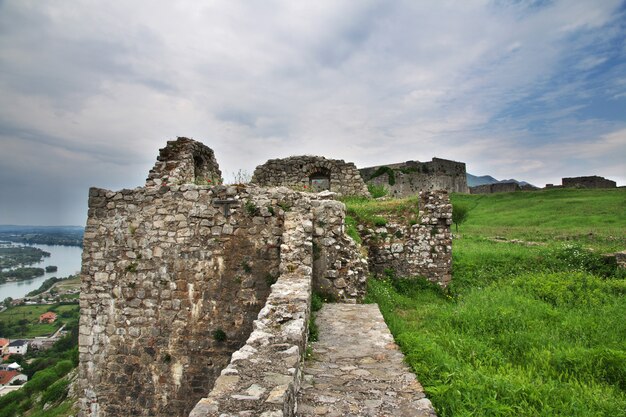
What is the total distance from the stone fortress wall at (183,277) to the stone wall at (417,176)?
24692 millimetres

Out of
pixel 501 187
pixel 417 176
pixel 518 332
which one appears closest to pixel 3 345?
pixel 417 176

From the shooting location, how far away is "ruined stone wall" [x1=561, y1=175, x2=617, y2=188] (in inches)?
1458

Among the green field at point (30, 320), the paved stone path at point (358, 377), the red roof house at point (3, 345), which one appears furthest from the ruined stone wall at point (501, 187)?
the green field at point (30, 320)

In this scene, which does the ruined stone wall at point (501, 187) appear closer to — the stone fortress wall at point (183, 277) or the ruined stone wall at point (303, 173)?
the ruined stone wall at point (303, 173)

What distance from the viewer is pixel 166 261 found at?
23.7ft

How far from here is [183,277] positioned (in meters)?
7.11

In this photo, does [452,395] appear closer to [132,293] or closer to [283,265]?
[283,265]

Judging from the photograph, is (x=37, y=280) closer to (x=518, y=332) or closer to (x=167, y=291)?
(x=167, y=291)

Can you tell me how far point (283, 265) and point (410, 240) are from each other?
18.9ft

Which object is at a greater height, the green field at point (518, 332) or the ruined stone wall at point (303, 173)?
the ruined stone wall at point (303, 173)

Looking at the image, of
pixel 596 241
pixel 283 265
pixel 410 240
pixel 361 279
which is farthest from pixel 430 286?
pixel 596 241

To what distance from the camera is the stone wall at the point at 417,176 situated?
107 feet

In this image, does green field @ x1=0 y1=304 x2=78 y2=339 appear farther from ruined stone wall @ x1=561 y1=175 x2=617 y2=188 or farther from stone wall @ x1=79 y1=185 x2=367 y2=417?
ruined stone wall @ x1=561 y1=175 x2=617 y2=188

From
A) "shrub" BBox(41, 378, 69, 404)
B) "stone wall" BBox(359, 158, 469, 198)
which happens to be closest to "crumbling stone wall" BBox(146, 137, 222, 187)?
"shrub" BBox(41, 378, 69, 404)
